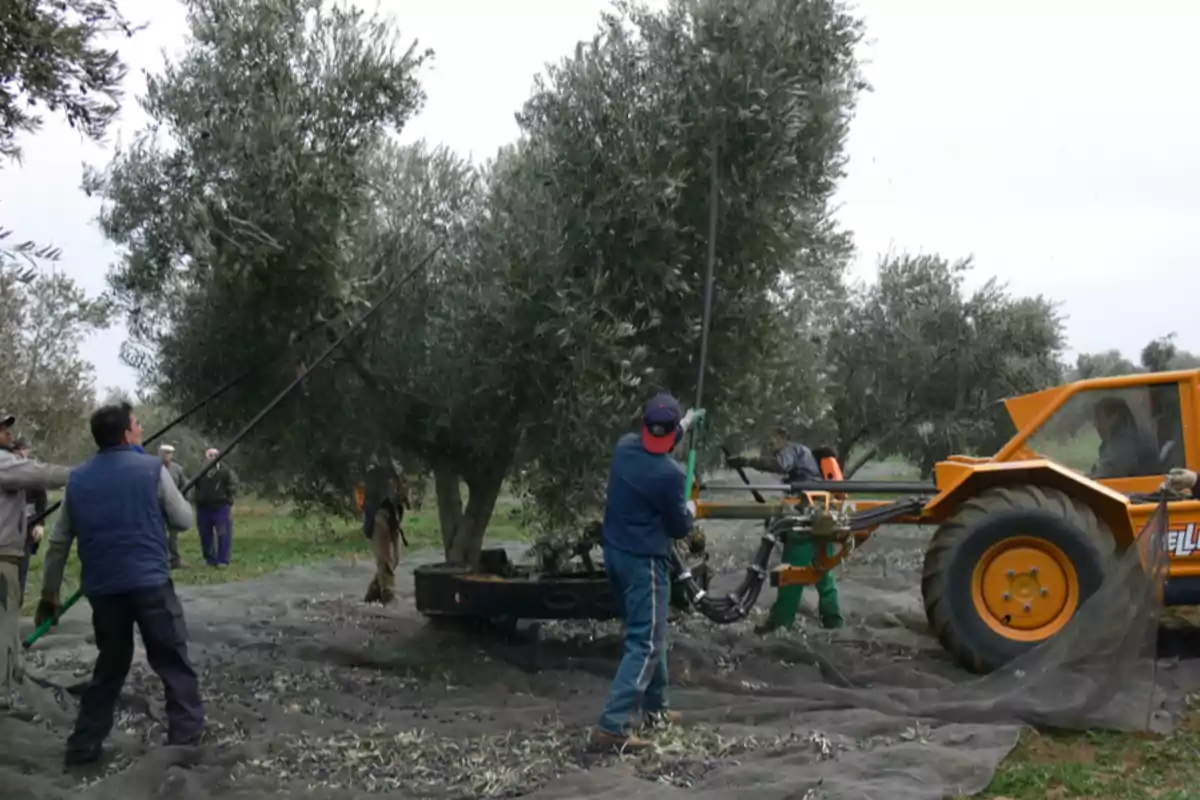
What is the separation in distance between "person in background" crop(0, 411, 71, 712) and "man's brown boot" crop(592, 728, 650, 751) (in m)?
3.42

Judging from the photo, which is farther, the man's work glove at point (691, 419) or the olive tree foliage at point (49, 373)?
the olive tree foliage at point (49, 373)

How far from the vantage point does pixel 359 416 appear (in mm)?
8586

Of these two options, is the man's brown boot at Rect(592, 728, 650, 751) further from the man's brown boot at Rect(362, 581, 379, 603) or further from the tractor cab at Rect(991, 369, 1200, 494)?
the man's brown boot at Rect(362, 581, 379, 603)

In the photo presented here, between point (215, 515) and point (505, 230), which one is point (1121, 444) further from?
point (215, 515)

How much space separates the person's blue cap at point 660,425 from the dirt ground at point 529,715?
1.55 meters

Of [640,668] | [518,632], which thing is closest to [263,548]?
[518,632]

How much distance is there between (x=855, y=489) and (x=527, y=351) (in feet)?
9.17

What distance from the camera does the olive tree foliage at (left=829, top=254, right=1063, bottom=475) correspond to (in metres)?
20.4

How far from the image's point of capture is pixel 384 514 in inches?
415

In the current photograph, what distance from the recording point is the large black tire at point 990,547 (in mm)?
7785

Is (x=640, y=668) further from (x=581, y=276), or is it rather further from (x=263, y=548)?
(x=263, y=548)

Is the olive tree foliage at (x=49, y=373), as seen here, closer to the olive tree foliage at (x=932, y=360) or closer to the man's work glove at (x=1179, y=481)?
the olive tree foliage at (x=932, y=360)

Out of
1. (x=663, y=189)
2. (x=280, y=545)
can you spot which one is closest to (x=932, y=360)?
(x=280, y=545)

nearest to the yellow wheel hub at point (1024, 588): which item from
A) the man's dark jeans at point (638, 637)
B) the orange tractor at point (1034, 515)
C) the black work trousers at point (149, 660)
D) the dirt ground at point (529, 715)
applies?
the orange tractor at point (1034, 515)
